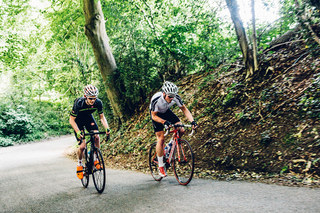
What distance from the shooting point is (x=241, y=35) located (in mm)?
8109

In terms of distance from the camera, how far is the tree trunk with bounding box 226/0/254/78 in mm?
7756

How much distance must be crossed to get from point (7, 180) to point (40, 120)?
21.0 meters

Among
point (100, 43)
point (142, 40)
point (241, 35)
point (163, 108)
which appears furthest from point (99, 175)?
point (142, 40)

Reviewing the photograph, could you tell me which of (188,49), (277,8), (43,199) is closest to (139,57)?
(188,49)

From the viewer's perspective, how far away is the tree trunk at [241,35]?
7.76 m

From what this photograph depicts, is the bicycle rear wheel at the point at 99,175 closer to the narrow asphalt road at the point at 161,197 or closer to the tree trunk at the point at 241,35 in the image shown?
the narrow asphalt road at the point at 161,197

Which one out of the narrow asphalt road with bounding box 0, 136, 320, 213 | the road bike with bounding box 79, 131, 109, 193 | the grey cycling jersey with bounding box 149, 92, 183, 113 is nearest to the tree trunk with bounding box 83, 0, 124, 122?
the narrow asphalt road with bounding box 0, 136, 320, 213

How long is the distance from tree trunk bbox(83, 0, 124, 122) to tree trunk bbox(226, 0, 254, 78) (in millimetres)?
6746

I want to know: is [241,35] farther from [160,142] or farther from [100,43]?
[100,43]

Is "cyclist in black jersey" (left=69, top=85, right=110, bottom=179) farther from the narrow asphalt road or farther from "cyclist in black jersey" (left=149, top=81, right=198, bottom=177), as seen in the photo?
"cyclist in black jersey" (left=149, top=81, right=198, bottom=177)

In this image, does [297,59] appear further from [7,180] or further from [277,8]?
[7,180]

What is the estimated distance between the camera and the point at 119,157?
10211 millimetres

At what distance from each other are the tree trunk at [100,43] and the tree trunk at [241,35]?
266 inches

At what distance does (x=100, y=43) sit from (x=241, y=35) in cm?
715
